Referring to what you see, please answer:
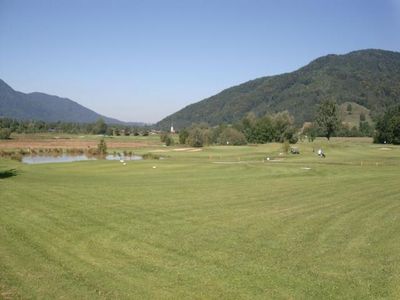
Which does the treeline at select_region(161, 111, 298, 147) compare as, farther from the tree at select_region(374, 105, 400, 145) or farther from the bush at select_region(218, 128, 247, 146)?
the tree at select_region(374, 105, 400, 145)

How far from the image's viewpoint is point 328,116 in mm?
139500

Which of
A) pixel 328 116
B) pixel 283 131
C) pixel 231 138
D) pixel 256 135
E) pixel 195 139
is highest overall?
pixel 328 116

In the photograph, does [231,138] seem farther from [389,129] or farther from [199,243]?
[199,243]

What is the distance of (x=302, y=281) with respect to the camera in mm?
13469

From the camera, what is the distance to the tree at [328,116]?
139125 millimetres

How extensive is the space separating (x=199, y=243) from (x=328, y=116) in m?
129

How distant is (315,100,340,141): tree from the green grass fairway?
111240mm

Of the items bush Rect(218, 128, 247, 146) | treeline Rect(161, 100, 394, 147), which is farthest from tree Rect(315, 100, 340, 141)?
bush Rect(218, 128, 247, 146)

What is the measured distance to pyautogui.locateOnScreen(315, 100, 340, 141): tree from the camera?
139 metres

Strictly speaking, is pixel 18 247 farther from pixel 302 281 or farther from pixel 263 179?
pixel 263 179

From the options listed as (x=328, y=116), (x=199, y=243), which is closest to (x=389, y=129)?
(x=328, y=116)

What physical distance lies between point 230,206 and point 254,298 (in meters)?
13.1

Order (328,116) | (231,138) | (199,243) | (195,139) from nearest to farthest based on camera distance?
(199,243) → (328,116) → (195,139) → (231,138)

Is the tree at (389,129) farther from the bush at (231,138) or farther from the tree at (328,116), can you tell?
the bush at (231,138)
